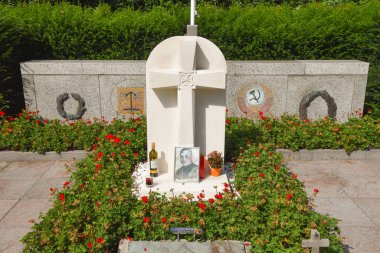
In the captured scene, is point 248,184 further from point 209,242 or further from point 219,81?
point 219,81

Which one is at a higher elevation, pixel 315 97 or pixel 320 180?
pixel 315 97

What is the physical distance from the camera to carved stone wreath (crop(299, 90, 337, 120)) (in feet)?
28.8

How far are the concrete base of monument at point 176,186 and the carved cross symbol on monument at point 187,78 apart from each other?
31.9 inches

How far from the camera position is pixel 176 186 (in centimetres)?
578

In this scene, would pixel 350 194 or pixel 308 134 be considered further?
pixel 308 134

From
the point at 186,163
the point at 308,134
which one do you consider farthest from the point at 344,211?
the point at 186,163

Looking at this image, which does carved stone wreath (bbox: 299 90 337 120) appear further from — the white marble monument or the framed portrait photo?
the framed portrait photo

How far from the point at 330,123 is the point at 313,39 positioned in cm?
236

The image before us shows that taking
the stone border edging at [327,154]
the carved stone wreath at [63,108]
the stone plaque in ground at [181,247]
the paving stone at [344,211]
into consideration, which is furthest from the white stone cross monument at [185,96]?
the carved stone wreath at [63,108]

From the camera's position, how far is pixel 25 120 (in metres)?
8.22

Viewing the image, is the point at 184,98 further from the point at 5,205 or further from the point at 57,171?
the point at 5,205

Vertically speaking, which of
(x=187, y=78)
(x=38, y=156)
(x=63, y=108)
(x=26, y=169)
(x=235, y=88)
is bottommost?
(x=26, y=169)

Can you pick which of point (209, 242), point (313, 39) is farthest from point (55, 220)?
point (313, 39)

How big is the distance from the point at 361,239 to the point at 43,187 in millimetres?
4945
